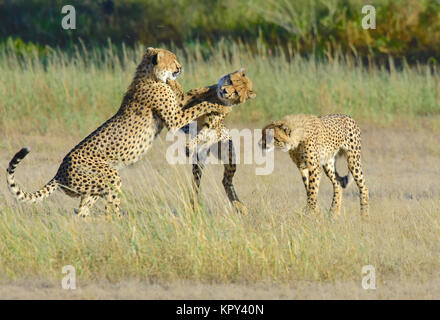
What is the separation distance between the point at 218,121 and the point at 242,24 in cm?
840

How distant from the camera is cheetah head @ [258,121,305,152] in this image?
21.1 feet

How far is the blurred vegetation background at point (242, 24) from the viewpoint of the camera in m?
13.7

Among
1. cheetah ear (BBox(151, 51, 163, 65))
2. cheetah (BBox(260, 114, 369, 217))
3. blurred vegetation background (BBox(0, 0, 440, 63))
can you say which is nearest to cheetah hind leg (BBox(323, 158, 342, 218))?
cheetah (BBox(260, 114, 369, 217))

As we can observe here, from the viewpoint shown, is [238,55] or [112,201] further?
[238,55]

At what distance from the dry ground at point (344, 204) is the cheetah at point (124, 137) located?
0.24 m

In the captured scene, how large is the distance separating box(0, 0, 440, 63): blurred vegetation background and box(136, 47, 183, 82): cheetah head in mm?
6180

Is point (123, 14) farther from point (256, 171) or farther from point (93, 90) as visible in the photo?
point (256, 171)

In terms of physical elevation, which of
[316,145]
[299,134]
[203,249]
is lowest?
Answer: [203,249]

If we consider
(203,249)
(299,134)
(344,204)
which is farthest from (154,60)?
(344,204)

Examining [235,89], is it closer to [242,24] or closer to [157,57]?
[157,57]

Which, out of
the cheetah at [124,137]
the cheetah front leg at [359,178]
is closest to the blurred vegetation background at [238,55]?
the cheetah front leg at [359,178]

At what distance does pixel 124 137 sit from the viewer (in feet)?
20.2

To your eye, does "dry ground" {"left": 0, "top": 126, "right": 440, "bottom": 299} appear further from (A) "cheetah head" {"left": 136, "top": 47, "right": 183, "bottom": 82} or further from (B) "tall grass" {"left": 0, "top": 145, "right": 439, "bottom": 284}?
(A) "cheetah head" {"left": 136, "top": 47, "right": 183, "bottom": 82}

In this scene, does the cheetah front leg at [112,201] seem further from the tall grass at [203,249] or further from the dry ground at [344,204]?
the dry ground at [344,204]
